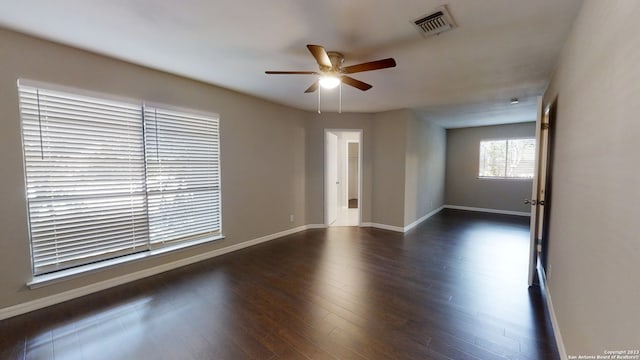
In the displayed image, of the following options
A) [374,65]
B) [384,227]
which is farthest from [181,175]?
[384,227]

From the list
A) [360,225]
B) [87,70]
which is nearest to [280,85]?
[87,70]

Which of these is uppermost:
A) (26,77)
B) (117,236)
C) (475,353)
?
(26,77)

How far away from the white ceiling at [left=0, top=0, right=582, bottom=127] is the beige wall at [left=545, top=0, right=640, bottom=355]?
50 cm

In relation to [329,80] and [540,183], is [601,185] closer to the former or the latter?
[540,183]

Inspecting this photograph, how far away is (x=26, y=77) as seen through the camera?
222cm

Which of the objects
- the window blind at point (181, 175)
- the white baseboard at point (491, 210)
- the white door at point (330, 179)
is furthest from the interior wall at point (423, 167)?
the window blind at point (181, 175)

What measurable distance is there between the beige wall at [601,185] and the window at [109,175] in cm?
380

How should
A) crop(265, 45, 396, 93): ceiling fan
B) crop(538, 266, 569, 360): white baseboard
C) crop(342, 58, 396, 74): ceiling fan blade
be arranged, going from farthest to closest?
crop(265, 45, 396, 93): ceiling fan
crop(342, 58, 396, 74): ceiling fan blade
crop(538, 266, 569, 360): white baseboard

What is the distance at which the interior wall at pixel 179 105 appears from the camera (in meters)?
2.16

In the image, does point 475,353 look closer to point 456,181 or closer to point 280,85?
point 280,85

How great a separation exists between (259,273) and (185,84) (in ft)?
8.62

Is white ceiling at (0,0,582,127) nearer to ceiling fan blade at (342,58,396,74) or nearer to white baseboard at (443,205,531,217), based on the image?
ceiling fan blade at (342,58,396,74)

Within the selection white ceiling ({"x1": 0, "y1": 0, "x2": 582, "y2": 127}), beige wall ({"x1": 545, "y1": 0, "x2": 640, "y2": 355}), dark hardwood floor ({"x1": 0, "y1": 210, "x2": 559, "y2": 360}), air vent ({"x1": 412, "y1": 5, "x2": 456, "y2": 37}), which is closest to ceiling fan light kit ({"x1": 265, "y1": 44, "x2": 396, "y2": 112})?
white ceiling ({"x1": 0, "y1": 0, "x2": 582, "y2": 127})

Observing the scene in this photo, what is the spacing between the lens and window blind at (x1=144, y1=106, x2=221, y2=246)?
3066 mm
